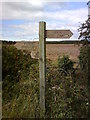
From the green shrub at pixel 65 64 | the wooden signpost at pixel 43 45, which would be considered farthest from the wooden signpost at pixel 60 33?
the green shrub at pixel 65 64

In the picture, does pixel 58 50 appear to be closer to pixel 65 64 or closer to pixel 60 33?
pixel 65 64

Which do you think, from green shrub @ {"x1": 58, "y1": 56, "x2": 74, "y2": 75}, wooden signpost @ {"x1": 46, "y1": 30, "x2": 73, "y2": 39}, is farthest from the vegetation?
wooden signpost @ {"x1": 46, "y1": 30, "x2": 73, "y2": 39}

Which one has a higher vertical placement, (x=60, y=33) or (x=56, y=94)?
(x=60, y=33)

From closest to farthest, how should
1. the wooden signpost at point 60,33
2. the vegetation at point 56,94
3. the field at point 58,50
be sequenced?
the vegetation at point 56,94, the wooden signpost at point 60,33, the field at point 58,50

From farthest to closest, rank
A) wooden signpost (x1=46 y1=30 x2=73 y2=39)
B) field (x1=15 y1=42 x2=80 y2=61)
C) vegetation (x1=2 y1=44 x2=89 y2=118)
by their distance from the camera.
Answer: field (x1=15 y1=42 x2=80 y2=61), wooden signpost (x1=46 y1=30 x2=73 y2=39), vegetation (x1=2 y1=44 x2=89 y2=118)

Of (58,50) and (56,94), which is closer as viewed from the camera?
(56,94)

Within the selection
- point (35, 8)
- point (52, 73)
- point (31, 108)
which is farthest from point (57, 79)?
point (35, 8)

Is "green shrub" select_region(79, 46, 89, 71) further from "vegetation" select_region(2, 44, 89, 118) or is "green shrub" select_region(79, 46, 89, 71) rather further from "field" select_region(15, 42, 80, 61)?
"field" select_region(15, 42, 80, 61)

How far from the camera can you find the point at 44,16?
13.4ft

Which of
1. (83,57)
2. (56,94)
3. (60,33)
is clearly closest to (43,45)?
(60,33)

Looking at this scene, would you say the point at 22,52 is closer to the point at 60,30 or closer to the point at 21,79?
the point at 21,79

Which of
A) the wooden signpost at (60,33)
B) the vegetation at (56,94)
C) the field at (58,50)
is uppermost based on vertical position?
the wooden signpost at (60,33)

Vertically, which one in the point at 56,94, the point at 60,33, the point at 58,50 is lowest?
the point at 56,94

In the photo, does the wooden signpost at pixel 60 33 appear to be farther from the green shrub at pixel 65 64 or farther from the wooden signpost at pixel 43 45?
the green shrub at pixel 65 64
